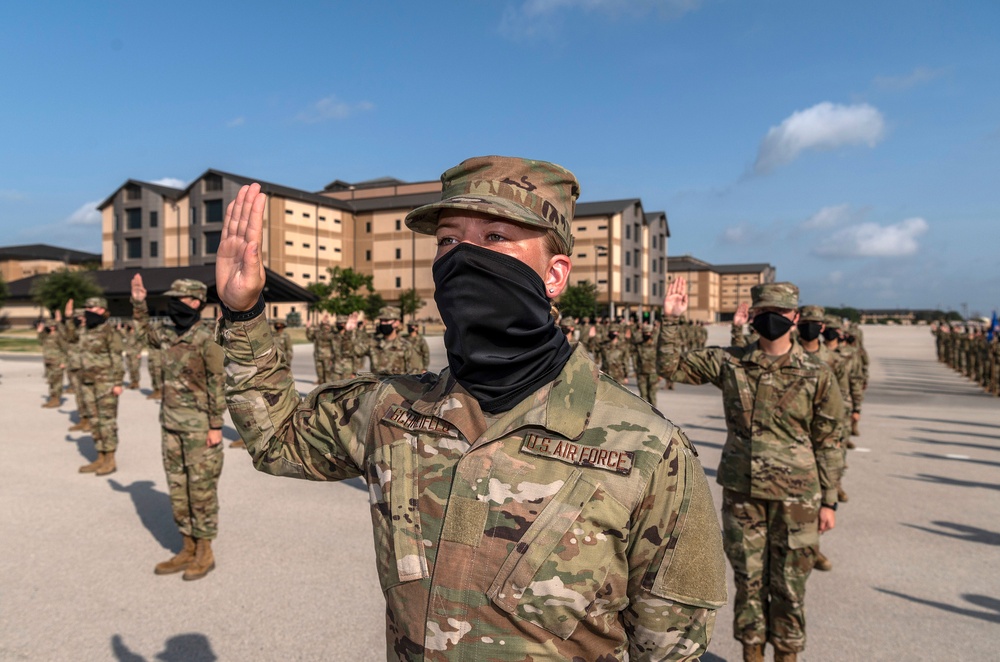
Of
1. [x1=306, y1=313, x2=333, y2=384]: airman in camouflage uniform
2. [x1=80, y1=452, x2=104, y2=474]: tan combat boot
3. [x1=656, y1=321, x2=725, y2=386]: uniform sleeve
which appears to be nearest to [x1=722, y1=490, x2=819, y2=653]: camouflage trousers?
[x1=656, y1=321, x2=725, y2=386]: uniform sleeve

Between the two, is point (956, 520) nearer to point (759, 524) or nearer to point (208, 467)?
point (759, 524)

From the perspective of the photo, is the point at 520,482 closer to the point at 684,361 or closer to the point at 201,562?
the point at 684,361

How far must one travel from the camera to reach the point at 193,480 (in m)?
5.39

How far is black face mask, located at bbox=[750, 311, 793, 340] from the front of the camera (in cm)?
415

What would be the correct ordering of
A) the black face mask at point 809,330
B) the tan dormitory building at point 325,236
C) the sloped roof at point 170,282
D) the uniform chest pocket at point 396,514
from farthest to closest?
the tan dormitory building at point 325,236 → the sloped roof at point 170,282 → the black face mask at point 809,330 → the uniform chest pocket at point 396,514

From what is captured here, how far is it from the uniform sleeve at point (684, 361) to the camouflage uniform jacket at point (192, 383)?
3.74 meters

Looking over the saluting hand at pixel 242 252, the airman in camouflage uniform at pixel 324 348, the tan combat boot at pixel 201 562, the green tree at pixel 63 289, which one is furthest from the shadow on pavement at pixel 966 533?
the green tree at pixel 63 289

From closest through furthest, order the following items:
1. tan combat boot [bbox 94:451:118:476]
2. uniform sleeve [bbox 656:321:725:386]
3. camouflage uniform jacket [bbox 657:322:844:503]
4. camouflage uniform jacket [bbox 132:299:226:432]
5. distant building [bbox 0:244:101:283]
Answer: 1. camouflage uniform jacket [bbox 657:322:844:503]
2. uniform sleeve [bbox 656:321:725:386]
3. camouflage uniform jacket [bbox 132:299:226:432]
4. tan combat boot [bbox 94:451:118:476]
5. distant building [bbox 0:244:101:283]

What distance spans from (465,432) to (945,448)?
38.4 feet

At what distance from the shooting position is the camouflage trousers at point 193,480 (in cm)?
532

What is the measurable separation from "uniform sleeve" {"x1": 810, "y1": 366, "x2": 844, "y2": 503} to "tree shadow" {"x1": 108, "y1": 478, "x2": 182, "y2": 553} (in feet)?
17.8

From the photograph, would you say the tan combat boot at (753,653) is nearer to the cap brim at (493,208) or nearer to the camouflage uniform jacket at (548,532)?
the camouflage uniform jacket at (548,532)

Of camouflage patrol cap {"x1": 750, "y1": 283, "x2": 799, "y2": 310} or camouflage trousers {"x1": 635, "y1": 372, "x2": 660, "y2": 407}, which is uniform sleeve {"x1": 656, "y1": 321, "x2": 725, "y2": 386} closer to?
camouflage patrol cap {"x1": 750, "y1": 283, "x2": 799, "y2": 310}

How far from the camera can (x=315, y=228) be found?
61375 mm
